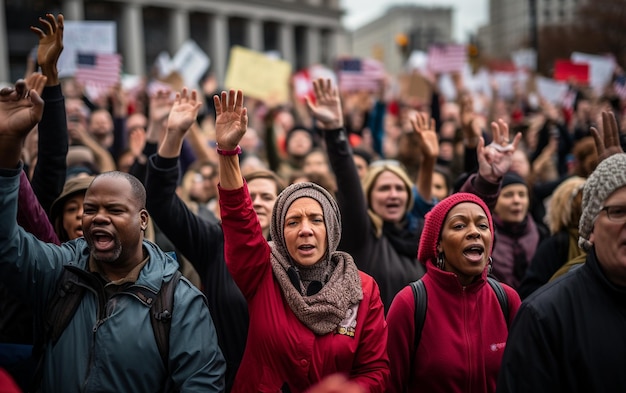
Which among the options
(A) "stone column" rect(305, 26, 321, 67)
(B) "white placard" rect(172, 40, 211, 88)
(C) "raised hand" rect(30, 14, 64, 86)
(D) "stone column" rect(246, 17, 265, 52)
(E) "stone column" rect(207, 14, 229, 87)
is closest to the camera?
(C) "raised hand" rect(30, 14, 64, 86)

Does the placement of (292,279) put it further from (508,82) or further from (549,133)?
(508,82)

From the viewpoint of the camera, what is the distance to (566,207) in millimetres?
4547

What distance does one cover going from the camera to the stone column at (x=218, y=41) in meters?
53.1

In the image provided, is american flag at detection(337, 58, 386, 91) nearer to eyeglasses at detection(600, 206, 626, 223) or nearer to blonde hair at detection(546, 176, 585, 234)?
blonde hair at detection(546, 176, 585, 234)

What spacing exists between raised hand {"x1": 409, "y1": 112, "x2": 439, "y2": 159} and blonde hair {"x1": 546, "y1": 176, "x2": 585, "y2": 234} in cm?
89

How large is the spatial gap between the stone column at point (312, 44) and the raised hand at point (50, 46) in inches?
2306

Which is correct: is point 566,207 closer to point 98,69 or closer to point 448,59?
point 98,69

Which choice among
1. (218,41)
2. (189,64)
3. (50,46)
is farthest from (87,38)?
(218,41)

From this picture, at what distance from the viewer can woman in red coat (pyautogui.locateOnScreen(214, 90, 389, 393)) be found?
3.07 m

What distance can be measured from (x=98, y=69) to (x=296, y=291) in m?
7.47

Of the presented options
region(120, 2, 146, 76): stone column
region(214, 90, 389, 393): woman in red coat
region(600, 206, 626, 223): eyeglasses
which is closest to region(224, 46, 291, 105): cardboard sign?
region(214, 90, 389, 393): woman in red coat

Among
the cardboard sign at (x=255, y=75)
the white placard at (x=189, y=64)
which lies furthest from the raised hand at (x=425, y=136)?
the white placard at (x=189, y=64)

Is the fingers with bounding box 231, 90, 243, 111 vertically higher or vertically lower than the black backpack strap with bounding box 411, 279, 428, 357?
higher

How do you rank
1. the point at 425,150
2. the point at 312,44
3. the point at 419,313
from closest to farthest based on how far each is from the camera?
the point at 419,313
the point at 425,150
the point at 312,44
